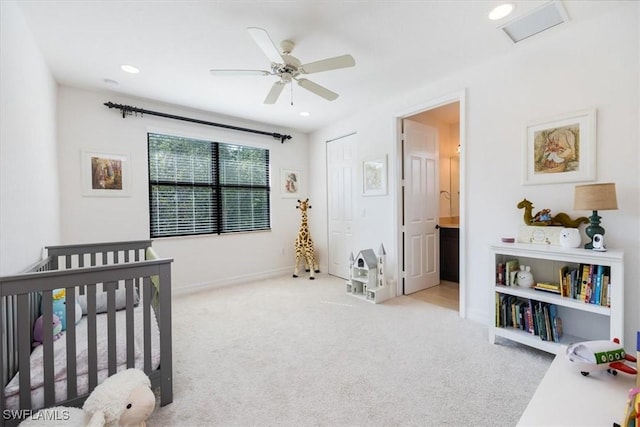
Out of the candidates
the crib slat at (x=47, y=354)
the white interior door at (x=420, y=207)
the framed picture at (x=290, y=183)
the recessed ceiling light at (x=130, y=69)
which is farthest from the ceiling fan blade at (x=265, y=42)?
the framed picture at (x=290, y=183)

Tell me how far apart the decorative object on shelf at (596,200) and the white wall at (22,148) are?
362 cm

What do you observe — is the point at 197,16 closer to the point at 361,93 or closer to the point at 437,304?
the point at 361,93

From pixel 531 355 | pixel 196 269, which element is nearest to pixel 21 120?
pixel 196 269

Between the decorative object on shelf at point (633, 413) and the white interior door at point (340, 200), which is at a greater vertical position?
the white interior door at point (340, 200)

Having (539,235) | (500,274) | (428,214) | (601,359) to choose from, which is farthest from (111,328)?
(428,214)

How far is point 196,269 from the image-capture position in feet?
13.4

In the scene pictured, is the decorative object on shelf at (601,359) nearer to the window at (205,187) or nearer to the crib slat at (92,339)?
the crib slat at (92,339)

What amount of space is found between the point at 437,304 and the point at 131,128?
4438 millimetres

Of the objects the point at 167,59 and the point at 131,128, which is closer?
the point at 167,59

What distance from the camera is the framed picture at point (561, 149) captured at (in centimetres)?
217

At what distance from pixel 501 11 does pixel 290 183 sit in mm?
3708

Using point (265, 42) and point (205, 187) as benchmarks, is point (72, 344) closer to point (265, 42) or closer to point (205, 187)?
point (265, 42)

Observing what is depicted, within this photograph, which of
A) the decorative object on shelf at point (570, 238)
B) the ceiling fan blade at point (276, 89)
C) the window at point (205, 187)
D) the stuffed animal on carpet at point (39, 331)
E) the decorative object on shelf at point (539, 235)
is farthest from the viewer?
the window at point (205, 187)

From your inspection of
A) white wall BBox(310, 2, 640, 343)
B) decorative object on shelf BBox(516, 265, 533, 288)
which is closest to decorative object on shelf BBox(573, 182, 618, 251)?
white wall BBox(310, 2, 640, 343)
